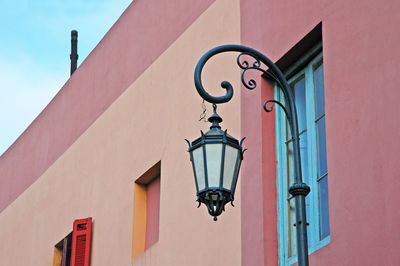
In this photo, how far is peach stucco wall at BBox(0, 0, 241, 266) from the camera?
9969 mm

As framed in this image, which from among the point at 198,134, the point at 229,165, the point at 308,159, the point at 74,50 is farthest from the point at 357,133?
the point at 74,50

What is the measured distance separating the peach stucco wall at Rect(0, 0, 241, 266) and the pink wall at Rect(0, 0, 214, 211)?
19 centimetres

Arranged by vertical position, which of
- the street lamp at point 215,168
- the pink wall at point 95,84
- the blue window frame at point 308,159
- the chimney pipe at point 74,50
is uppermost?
the chimney pipe at point 74,50

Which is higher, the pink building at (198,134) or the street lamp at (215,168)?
the pink building at (198,134)

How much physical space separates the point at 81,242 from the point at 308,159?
527cm

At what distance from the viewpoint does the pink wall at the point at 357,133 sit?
22.4 feet

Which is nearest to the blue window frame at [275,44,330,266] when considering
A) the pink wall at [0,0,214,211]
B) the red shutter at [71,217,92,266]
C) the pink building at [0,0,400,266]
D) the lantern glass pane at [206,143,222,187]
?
the pink building at [0,0,400,266]

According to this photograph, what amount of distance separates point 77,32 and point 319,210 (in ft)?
37.1

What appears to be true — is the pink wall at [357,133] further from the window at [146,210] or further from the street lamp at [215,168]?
the window at [146,210]

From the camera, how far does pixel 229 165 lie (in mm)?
6320

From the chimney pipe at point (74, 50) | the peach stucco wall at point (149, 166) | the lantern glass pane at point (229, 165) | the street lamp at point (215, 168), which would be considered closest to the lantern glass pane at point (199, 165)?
the street lamp at point (215, 168)

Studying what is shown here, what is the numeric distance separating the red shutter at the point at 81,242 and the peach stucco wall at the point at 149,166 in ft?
0.36

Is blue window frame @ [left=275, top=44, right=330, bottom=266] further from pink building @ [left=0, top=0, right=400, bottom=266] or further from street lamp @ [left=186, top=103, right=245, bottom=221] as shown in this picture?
street lamp @ [left=186, top=103, right=245, bottom=221]

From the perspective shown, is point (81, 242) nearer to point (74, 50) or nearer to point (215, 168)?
point (74, 50)
